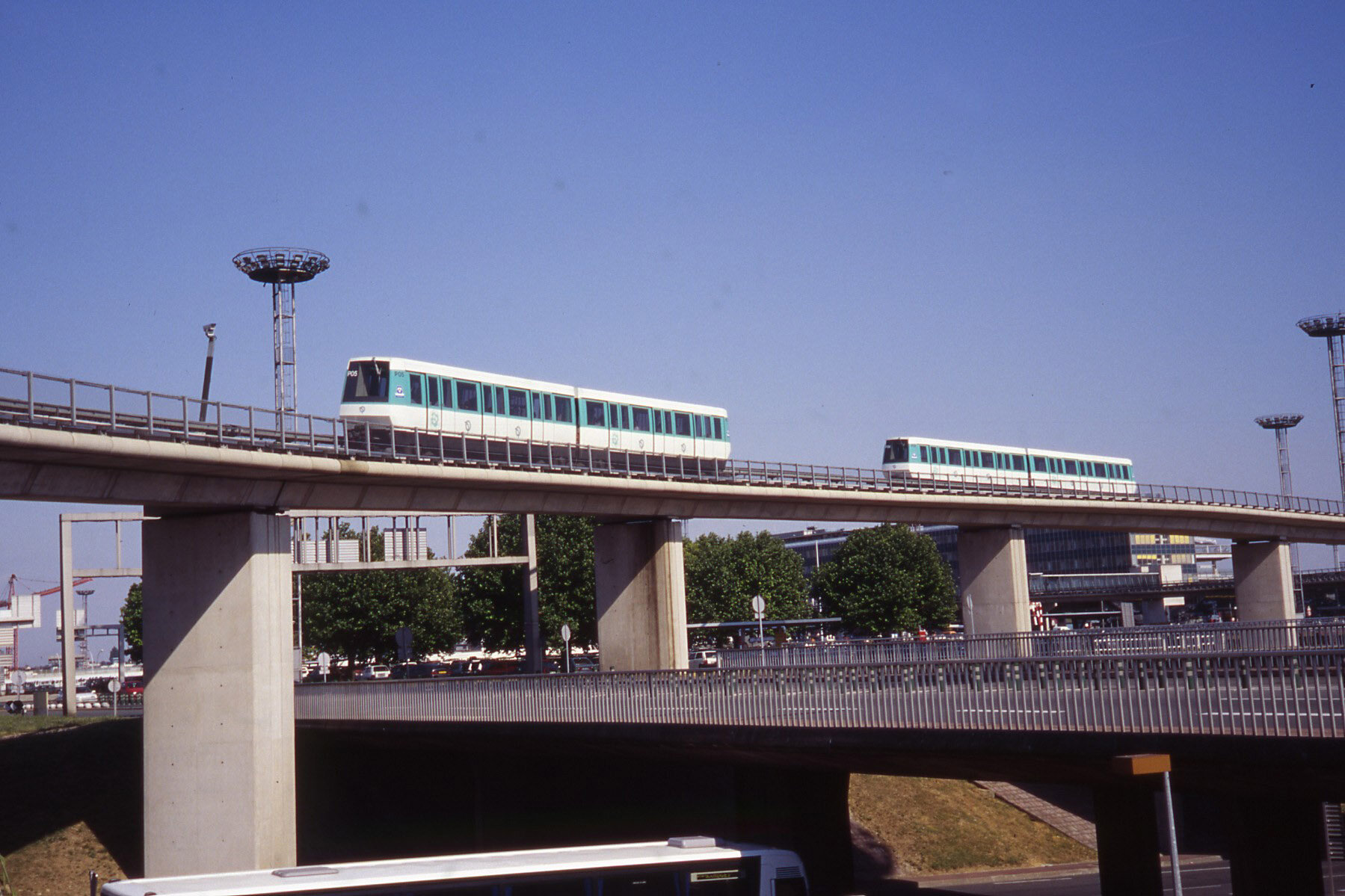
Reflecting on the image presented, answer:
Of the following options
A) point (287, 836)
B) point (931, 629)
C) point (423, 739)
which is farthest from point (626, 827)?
point (931, 629)

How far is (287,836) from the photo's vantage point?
32969 millimetres

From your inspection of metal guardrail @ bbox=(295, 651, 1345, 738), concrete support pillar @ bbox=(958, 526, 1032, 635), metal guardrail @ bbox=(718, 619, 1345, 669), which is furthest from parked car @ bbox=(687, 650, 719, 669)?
concrete support pillar @ bbox=(958, 526, 1032, 635)

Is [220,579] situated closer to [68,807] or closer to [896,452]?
[68,807]

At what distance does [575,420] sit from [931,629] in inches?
2128

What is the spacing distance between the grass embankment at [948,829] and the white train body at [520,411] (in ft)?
53.2

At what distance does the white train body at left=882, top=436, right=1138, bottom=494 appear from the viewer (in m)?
72.6

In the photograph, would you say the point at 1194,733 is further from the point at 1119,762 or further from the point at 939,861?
the point at 939,861

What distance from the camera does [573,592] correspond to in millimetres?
81000

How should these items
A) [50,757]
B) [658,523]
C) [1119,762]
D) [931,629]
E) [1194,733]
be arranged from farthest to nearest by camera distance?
[931,629] < [658,523] < [50,757] < [1194,733] < [1119,762]

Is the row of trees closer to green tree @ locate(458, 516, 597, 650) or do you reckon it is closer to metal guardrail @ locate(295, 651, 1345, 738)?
green tree @ locate(458, 516, 597, 650)

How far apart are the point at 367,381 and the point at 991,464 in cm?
4184

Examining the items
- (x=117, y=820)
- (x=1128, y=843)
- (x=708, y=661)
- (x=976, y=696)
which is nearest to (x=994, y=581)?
(x=708, y=661)

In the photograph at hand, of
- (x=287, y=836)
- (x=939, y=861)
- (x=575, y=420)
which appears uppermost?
(x=575, y=420)

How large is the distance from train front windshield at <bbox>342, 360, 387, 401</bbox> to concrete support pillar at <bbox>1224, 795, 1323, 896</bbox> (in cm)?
2983
